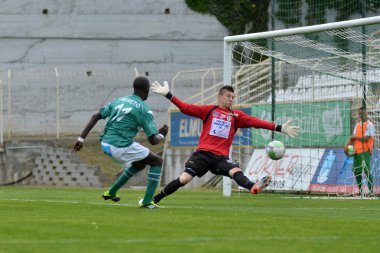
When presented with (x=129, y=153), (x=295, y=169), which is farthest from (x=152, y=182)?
(x=295, y=169)

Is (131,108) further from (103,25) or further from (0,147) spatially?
(103,25)

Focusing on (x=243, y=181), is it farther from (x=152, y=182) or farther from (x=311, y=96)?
(x=311, y=96)

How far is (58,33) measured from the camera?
37.8 metres

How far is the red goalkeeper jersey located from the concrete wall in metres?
18.9

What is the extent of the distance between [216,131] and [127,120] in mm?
1849

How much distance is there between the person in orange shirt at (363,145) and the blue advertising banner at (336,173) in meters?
0.35

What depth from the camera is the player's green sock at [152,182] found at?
47.3 ft

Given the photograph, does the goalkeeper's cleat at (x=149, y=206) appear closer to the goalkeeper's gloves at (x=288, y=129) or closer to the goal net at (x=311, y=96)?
the goalkeeper's gloves at (x=288, y=129)

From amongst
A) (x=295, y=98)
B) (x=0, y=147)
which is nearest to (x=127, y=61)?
(x=0, y=147)

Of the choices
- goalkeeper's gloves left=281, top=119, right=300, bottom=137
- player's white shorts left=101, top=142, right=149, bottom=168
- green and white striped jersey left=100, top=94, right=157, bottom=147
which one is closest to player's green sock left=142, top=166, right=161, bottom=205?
player's white shorts left=101, top=142, right=149, bottom=168

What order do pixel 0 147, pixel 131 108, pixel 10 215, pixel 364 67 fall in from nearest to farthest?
1. pixel 10 215
2. pixel 131 108
3. pixel 364 67
4. pixel 0 147

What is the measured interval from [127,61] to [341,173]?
16390 millimetres

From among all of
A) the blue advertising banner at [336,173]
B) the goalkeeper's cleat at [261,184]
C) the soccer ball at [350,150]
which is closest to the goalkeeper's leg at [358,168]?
the blue advertising banner at [336,173]

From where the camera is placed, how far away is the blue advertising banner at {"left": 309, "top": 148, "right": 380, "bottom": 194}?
22.8 metres
